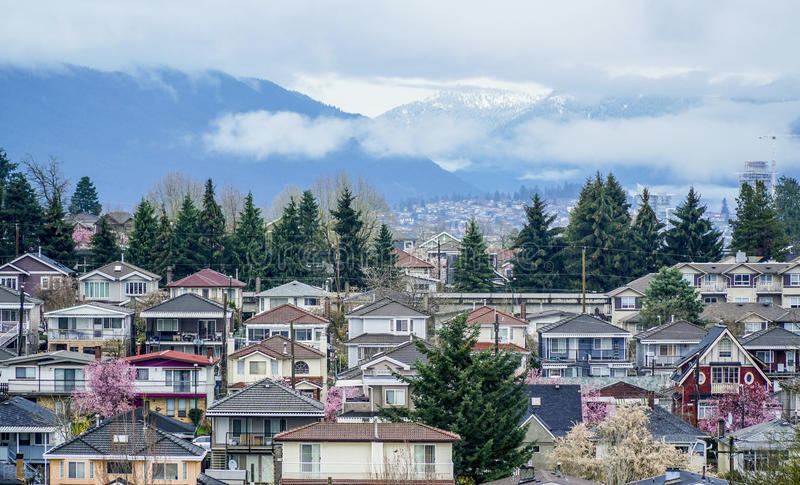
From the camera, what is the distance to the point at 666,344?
64.3 metres

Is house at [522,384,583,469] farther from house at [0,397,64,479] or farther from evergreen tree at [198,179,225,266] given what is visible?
evergreen tree at [198,179,225,266]

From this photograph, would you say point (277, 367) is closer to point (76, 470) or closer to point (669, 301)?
point (76, 470)

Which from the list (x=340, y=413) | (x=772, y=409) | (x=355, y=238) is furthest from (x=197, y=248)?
(x=772, y=409)

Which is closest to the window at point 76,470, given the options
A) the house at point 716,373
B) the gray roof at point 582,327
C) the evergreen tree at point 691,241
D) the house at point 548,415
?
the house at point 548,415

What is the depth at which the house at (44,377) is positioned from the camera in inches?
2133

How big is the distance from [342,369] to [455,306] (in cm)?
1585

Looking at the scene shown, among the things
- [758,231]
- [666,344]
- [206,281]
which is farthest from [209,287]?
[758,231]

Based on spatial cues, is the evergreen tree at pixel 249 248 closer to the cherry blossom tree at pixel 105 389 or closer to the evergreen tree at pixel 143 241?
the evergreen tree at pixel 143 241

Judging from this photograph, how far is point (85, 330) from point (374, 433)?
32097 mm

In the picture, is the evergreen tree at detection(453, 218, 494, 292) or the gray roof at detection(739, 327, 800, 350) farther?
the evergreen tree at detection(453, 218, 494, 292)

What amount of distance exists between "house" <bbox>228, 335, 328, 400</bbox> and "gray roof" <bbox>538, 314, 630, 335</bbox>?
44.7ft

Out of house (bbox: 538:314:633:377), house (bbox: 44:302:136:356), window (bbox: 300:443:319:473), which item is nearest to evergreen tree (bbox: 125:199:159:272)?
house (bbox: 44:302:136:356)

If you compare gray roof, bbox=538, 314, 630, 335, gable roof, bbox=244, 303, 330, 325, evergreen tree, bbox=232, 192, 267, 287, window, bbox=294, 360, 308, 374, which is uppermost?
evergreen tree, bbox=232, 192, 267, 287

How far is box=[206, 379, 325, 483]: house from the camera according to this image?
141 feet
